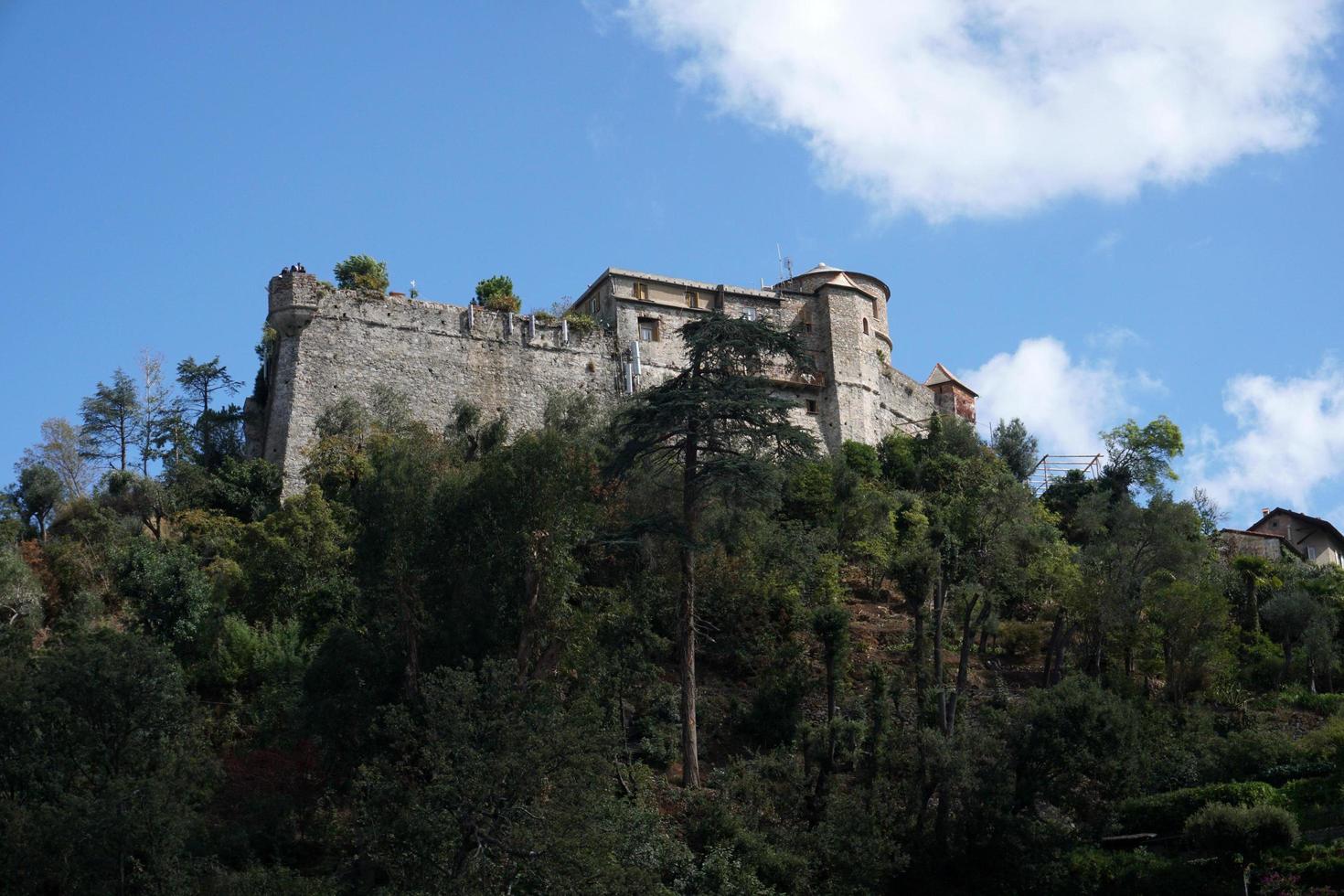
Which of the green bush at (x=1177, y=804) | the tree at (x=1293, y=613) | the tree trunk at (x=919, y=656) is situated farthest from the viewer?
the tree at (x=1293, y=613)

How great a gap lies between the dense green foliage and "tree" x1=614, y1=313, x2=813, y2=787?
0.11 meters

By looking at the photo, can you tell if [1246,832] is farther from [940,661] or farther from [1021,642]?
[1021,642]

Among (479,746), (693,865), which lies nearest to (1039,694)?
(693,865)

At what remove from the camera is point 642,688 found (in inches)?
1312

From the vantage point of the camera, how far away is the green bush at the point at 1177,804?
3050 centimetres

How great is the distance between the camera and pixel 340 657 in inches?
1142

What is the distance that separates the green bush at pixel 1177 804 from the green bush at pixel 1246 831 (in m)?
1.43

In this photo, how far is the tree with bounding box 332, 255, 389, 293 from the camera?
53719mm

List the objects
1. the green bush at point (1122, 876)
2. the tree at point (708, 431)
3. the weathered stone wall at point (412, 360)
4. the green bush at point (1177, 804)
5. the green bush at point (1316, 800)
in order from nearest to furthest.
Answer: the green bush at point (1122, 876)
the green bush at point (1316, 800)
the green bush at point (1177, 804)
the tree at point (708, 431)
the weathered stone wall at point (412, 360)

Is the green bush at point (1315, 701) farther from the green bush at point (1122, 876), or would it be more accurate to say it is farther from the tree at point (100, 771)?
the tree at point (100, 771)


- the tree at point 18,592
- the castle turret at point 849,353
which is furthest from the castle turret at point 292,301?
the castle turret at point 849,353

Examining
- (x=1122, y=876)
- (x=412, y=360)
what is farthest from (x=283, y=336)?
(x=1122, y=876)

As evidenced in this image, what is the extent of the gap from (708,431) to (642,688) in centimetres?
568

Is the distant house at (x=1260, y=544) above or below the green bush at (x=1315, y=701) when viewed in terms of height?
above
